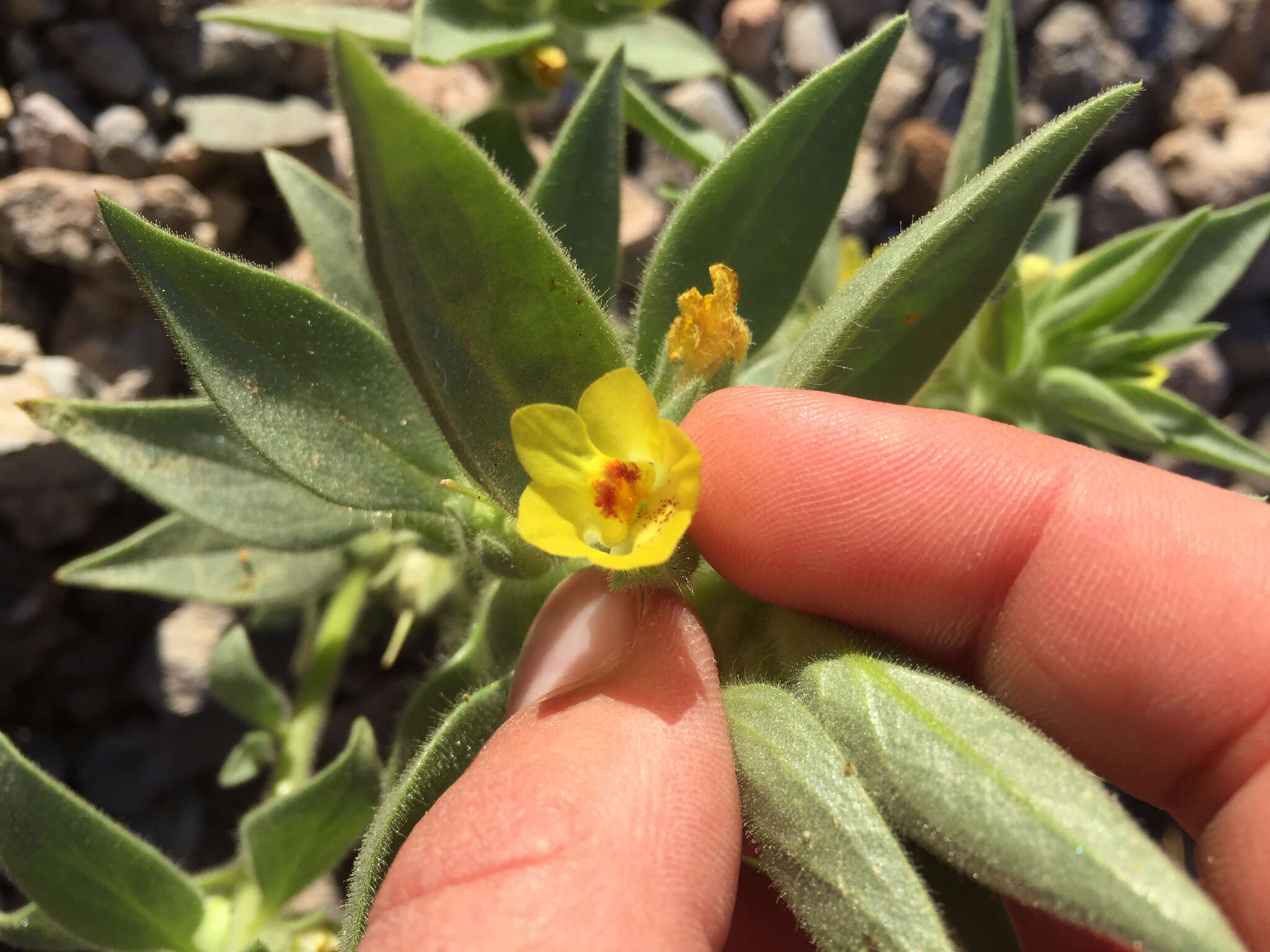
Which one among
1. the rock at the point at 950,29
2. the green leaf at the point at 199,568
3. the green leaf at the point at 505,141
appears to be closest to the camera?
the green leaf at the point at 199,568

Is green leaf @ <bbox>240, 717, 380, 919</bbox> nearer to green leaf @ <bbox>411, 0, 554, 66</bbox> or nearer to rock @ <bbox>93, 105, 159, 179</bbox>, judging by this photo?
green leaf @ <bbox>411, 0, 554, 66</bbox>

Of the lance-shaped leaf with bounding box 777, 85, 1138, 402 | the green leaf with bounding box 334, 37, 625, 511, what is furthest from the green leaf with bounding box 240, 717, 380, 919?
the lance-shaped leaf with bounding box 777, 85, 1138, 402

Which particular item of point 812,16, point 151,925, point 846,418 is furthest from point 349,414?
point 812,16

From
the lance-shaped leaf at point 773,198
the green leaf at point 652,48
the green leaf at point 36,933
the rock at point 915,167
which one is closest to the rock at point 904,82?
the rock at point 915,167

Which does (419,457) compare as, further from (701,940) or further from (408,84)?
(408,84)

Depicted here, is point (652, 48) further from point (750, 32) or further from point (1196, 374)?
point (1196, 374)

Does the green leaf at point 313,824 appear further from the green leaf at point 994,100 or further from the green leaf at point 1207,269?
the green leaf at point 1207,269
